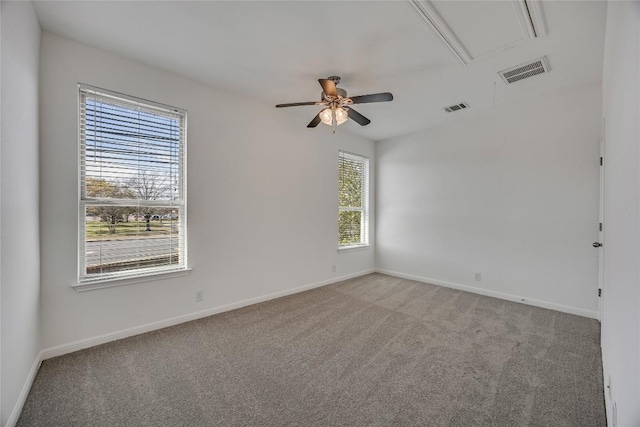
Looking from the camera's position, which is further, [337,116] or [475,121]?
[475,121]

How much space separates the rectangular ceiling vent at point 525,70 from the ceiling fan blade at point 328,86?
1877 mm

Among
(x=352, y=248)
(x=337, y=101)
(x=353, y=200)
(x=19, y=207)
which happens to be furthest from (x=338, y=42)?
(x=352, y=248)


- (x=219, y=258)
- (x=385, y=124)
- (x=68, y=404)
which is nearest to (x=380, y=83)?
(x=385, y=124)

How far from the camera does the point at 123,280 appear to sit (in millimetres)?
2617

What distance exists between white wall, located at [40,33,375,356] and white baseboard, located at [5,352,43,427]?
169mm

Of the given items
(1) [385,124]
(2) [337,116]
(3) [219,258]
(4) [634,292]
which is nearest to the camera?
(4) [634,292]

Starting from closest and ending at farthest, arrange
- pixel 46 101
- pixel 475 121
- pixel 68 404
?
pixel 68 404, pixel 46 101, pixel 475 121

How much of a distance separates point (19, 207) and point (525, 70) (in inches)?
179

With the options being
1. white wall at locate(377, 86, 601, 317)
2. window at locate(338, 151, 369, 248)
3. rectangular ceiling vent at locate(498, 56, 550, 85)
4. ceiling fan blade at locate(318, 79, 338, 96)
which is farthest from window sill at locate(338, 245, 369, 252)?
rectangular ceiling vent at locate(498, 56, 550, 85)

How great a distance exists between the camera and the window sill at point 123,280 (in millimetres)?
2420

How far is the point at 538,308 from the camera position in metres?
3.49

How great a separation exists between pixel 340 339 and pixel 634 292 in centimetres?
214

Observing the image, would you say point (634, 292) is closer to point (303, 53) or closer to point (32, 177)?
point (303, 53)

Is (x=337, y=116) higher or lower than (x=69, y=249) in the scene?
higher
